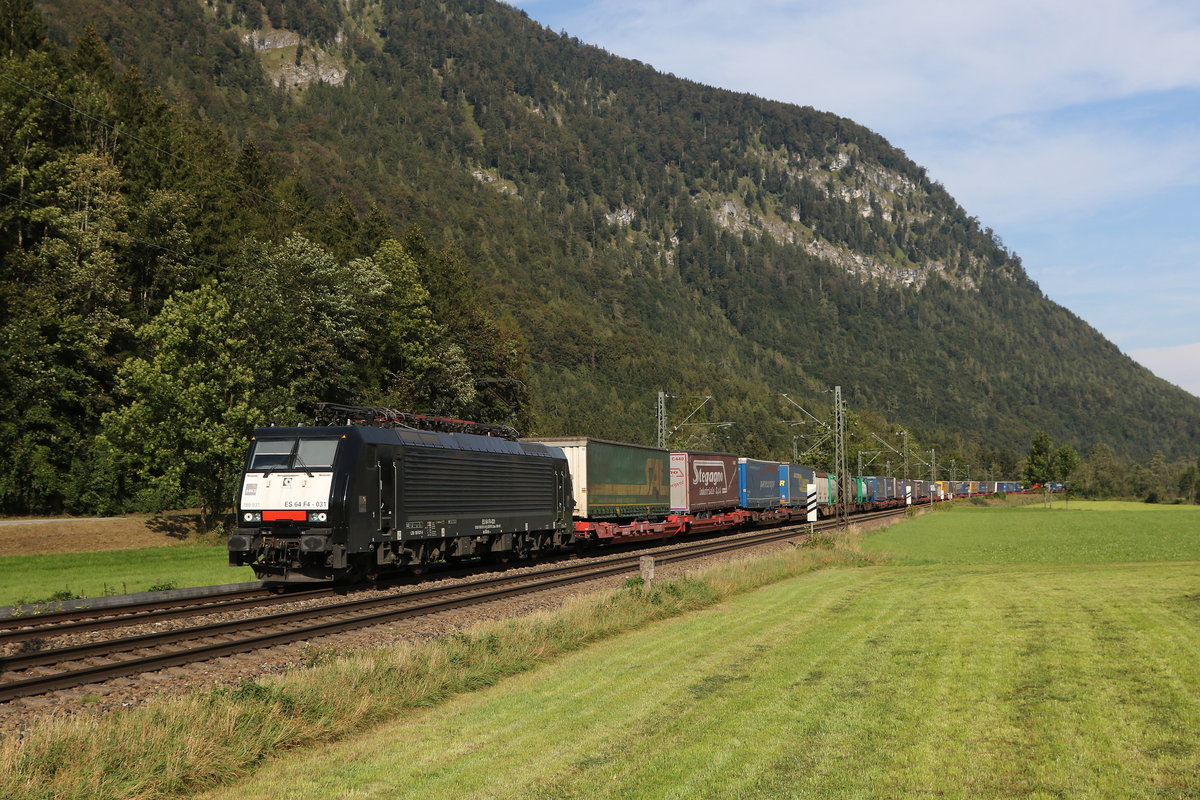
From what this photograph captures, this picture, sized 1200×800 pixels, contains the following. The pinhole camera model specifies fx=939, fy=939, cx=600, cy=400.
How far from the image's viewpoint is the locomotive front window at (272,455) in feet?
79.3

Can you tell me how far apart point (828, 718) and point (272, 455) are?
17.7 meters

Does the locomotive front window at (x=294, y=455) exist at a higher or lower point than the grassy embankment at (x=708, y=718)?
higher

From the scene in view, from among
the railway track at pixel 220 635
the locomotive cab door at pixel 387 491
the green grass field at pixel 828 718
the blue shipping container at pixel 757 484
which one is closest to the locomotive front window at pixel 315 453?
the locomotive cab door at pixel 387 491

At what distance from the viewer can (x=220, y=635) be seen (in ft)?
59.1

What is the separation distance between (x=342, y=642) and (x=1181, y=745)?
44.3 feet

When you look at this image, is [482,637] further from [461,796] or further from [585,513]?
[585,513]

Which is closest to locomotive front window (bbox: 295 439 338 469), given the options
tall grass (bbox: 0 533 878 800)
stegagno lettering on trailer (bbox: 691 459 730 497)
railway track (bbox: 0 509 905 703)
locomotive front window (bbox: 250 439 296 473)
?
locomotive front window (bbox: 250 439 296 473)

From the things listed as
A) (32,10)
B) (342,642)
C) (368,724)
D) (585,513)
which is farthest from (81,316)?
(368,724)

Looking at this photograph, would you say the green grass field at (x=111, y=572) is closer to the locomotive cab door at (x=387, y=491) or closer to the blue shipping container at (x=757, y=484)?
the locomotive cab door at (x=387, y=491)

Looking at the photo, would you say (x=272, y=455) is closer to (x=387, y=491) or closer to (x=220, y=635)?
(x=387, y=491)

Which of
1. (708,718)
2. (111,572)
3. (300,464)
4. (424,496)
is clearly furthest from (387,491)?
(708,718)

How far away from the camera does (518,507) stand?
1294 inches

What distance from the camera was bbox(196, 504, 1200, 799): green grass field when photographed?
8766mm

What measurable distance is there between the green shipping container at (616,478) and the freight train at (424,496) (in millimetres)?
53
